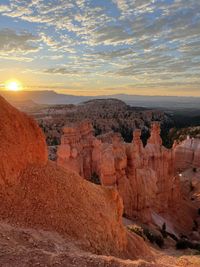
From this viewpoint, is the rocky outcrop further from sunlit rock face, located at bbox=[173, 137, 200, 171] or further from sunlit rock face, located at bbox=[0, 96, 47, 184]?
sunlit rock face, located at bbox=[173, 137, 200, 171]

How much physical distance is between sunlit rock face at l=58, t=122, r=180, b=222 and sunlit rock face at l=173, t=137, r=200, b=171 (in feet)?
39.6

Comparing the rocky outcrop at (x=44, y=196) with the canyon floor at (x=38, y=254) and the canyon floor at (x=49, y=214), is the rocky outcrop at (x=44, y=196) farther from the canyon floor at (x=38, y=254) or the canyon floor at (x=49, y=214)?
the canyon floor at (x=38, y=254)

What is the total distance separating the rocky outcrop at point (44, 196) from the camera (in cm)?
874

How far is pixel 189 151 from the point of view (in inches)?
2172

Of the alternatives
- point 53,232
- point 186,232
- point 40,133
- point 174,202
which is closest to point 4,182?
point 53,232

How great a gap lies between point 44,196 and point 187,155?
48.0 meters

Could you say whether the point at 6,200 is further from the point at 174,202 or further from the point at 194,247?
the point at 174,202

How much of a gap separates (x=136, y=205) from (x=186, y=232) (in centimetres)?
503

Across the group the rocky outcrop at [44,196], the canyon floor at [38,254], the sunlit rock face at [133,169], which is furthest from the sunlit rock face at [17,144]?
the sunlit rock face at [133,169]

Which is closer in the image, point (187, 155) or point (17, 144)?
point (17, 144)

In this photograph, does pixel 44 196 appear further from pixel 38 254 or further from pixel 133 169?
pixel 133 169

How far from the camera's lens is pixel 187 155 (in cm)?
5531

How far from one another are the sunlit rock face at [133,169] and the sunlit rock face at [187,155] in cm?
1207

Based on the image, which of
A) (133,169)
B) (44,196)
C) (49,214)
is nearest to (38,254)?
(49,214)
